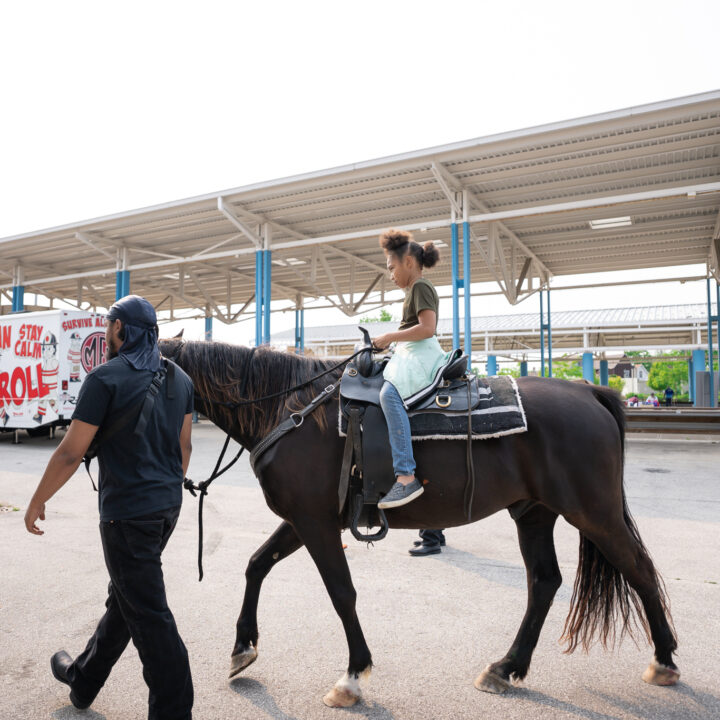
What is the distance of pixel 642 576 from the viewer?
9.39 feet

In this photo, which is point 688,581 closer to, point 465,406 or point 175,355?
point 465,406

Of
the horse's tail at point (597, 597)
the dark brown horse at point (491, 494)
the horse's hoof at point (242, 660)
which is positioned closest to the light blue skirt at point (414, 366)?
the dark brown horse at point (491, 494)

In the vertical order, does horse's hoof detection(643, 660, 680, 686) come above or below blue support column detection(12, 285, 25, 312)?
below

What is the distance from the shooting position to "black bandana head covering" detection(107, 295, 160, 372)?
2.33 m

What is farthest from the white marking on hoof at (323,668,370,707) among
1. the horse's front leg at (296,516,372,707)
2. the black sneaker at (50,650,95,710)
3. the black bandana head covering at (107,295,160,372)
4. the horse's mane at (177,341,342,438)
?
the black bandana head covering at (107,295,160,372)

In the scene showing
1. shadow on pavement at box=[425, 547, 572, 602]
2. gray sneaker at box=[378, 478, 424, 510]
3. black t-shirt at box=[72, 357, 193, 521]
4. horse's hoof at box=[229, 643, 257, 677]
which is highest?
black t-shirt at box=[72, 357, 193, 521]

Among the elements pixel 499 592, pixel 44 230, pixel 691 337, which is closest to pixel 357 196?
pixel 44 230

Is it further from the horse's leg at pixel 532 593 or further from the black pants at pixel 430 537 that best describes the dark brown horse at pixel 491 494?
the black pants at pixel 430 537

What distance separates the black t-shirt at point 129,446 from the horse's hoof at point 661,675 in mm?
2531

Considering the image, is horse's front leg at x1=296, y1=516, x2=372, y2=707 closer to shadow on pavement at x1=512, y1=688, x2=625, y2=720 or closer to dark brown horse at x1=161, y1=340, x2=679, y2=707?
dark brown horse at x1=161, y1=340, x2=679, y2=707

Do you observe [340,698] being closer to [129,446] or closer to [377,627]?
[377,627]

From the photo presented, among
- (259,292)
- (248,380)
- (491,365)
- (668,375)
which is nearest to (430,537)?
(248,380)

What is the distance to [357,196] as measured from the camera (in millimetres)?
13039

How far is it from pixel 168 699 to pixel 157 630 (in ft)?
0.87
